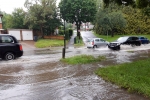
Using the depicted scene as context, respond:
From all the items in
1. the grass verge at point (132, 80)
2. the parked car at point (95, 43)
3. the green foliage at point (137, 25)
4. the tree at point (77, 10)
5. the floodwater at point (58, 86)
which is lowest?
the floodwater at point (58, 86)

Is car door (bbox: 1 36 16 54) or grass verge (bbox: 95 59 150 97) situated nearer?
grass verge (bbox: 95 59 150 97)

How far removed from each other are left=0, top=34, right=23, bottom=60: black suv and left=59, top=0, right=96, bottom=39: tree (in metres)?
25.7

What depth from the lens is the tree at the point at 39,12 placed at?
3628 cm

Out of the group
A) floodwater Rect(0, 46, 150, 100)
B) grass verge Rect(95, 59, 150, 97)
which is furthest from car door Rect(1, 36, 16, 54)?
grass verge Rect(95, 59, 150, 97)

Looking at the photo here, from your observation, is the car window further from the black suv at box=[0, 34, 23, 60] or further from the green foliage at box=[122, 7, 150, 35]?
the green foliage at box=[122, 7, 150, 35]

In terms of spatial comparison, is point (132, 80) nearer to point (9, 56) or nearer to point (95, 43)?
point (9, 56)

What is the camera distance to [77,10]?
38.4 metres

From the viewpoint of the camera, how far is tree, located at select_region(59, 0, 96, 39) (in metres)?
37.7

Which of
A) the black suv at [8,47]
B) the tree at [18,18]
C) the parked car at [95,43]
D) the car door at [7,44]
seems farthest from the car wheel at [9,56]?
the tree at [18,18]

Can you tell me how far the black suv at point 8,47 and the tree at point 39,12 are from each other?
2393 cm

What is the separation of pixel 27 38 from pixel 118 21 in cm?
1892

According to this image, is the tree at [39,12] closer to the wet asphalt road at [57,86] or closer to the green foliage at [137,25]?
the green foliage at [137,25]

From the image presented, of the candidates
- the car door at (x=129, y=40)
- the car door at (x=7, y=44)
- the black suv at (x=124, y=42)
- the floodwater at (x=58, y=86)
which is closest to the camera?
the floodwater at (x=58, y=86)

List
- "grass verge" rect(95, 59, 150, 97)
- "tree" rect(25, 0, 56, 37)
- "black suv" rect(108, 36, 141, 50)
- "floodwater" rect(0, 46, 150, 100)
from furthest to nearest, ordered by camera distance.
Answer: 1. "tree" rect(25, 0, 56, 37)
2. "black suv" rect(108, 36, 141, 50)
3. "grass verge" rect(95, 59, 150, 97)
4. "floodwater" rect(0, 46, 150, 100)
